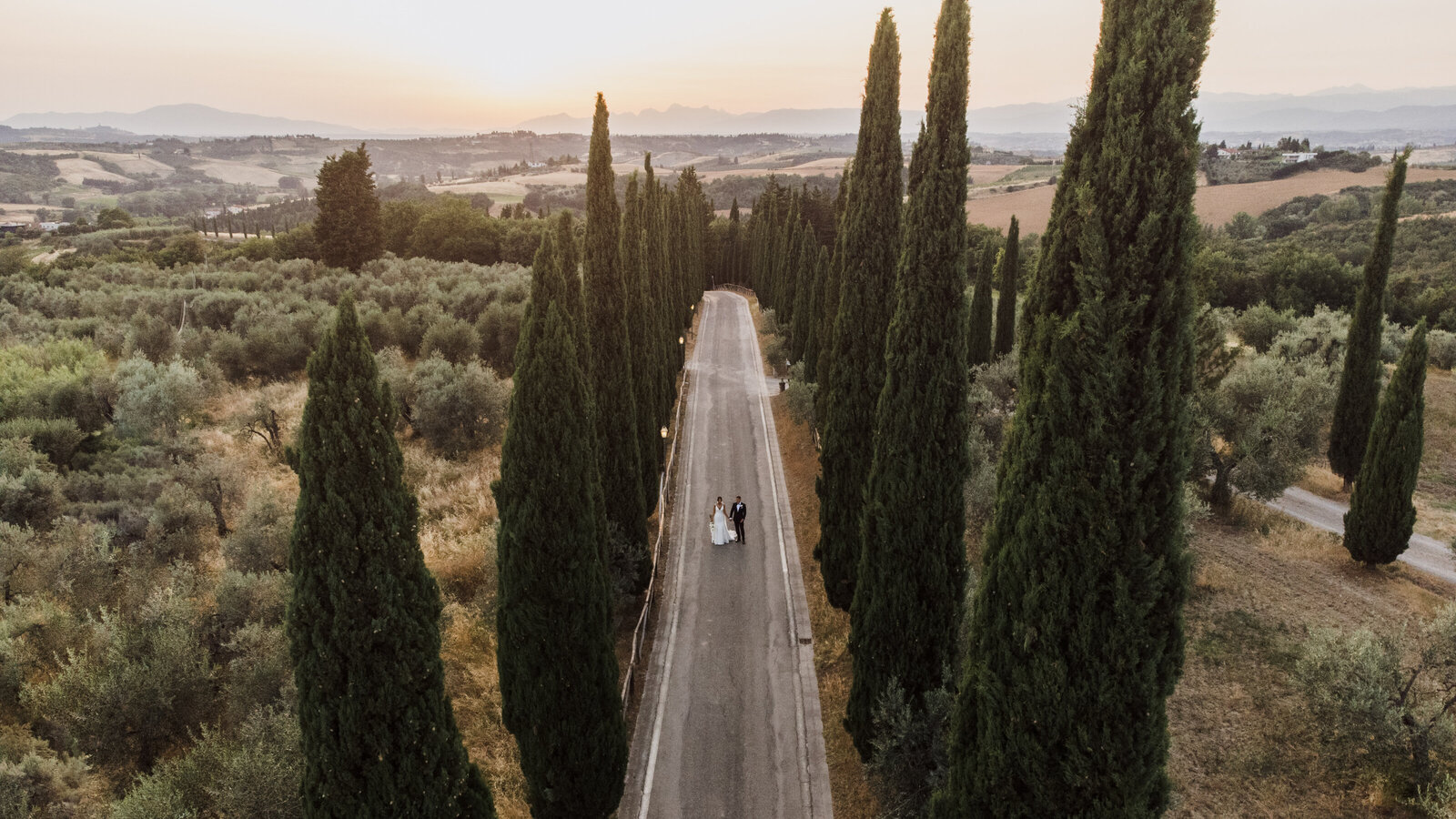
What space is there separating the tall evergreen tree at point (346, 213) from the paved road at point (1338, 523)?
163 feet

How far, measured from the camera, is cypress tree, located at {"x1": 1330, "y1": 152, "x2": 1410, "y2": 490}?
1625 centimetres

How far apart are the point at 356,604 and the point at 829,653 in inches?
406

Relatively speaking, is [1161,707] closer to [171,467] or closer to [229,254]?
[171,467]

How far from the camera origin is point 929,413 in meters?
9.66

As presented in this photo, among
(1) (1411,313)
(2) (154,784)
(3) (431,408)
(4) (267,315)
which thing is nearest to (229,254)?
(4) (267,315)

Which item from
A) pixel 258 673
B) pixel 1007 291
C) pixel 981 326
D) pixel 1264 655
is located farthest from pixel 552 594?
pixel 1007 291

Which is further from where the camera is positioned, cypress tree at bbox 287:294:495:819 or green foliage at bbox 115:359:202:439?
green foliage at bbox 115:359:202:439

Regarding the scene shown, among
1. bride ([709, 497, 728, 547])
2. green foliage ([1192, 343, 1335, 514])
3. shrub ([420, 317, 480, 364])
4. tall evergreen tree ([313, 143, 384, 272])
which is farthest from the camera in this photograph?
tall evergreen tree ([313, 143, 384, 272])

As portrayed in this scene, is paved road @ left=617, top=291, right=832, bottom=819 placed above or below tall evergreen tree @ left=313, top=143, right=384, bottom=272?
below

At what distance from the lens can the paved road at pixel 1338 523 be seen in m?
15.9

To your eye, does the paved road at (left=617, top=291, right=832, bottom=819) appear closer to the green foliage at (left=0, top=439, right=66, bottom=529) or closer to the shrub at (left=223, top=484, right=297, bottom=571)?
the shrub at (left=223, top=484, right=297, bottom=571)

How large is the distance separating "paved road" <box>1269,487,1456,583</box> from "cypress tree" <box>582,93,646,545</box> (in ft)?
52.0

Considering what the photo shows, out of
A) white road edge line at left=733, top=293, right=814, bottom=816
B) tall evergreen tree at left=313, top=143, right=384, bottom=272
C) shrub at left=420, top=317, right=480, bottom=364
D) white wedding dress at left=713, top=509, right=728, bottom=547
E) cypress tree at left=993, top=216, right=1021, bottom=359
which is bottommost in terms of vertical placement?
white road edge line at left=733, top=293, right=814, bottom=816

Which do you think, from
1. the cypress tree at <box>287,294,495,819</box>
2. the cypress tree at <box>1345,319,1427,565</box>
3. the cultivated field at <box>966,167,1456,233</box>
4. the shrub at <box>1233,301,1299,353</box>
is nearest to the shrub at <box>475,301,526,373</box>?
the cypress tree at <box>287,294,495,819</box>
